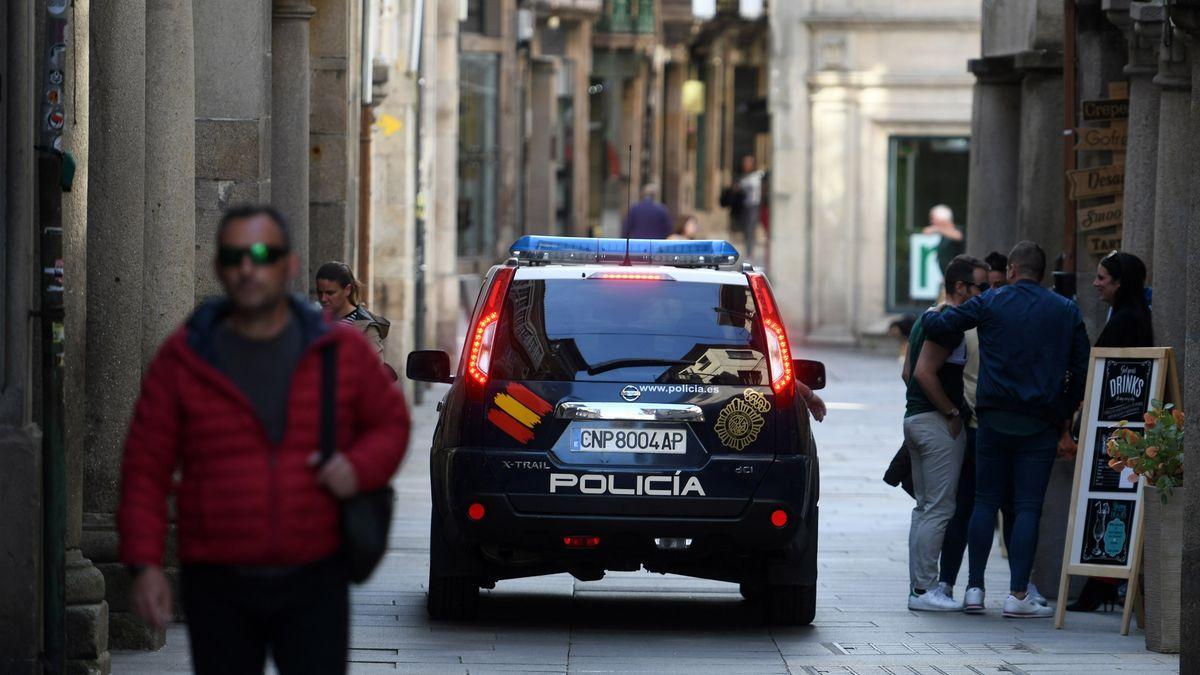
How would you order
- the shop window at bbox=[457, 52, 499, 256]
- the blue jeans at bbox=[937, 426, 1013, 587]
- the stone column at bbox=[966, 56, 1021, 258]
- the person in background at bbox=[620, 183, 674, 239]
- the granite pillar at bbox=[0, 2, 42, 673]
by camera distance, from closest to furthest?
1. the granite pillar at bbox=[0, 2, 42, 673]
2. the blue jeans at bbox=[937, 426, 1013, 587]
3. the stone column at bbox=[966, 56, 1021, 258]
4. the person in background at bbox=[620, 183, 674, 239]
5. the shop window at bbox=[457, 52, 499, 256]

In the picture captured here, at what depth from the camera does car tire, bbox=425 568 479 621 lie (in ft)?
35.4

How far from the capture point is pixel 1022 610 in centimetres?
1172

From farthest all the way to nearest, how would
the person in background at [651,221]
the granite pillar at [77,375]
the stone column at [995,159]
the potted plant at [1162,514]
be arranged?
the person in background at [651,221] < the stone column at [995,159] < the potted plant at [1162,514] < the granite pillar at [77,375]

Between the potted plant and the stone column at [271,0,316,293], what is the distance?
19.9ft

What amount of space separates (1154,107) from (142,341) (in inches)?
246

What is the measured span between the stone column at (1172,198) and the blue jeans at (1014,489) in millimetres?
1172

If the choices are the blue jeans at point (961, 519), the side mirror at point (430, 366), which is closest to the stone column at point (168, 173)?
the side mirror at point (430, 366)

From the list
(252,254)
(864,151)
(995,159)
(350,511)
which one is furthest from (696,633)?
A: (864,151)

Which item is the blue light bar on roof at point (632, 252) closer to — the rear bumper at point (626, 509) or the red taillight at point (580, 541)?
the rear bumper at point (626, 509)

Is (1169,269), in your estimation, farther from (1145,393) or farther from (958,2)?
(958,2)

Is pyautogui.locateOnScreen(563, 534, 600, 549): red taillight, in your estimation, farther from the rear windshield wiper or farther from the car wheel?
the car wheel

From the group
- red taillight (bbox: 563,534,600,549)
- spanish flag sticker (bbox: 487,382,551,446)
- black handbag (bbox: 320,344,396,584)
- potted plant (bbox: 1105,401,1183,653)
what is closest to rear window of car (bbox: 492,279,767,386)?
spanish flag sticker (bbox: 487,382,551,446)

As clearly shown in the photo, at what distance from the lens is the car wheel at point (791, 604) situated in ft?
35.5

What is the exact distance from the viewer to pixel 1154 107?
45.8ft
